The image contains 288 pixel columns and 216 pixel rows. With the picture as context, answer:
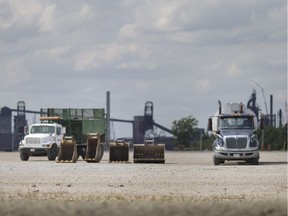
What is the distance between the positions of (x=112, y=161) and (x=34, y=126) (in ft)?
28.1

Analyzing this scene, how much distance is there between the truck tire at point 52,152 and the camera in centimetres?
5653

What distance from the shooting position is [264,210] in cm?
1238

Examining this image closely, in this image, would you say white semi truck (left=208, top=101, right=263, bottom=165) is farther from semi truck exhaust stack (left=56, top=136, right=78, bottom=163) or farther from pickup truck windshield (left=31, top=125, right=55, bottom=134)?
pickup truck windshield (left=31, top=125, right=55, bottom=134)

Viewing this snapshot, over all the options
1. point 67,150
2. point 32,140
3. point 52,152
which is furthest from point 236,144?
point 32,140

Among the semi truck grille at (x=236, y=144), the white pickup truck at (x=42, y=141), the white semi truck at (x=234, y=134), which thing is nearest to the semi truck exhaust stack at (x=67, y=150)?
the white pickup truck at (x=42, y=141)

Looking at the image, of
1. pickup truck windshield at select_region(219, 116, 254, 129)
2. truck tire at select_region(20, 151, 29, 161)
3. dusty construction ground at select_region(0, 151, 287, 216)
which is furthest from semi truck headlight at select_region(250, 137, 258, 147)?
truck tire at select_region(20, 151, 29, 161)

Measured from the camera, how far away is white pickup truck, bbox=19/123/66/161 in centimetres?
5669

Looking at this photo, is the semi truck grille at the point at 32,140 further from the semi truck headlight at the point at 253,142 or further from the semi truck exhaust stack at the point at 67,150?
the semi truck headlight at the point at 253,142

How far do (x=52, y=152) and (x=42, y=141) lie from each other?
953 millimetres

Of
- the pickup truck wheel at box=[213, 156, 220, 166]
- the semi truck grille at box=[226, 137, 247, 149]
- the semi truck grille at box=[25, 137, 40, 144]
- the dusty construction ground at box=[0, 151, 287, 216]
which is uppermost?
the semi truck grille at box=[25, 137, 40, 144]

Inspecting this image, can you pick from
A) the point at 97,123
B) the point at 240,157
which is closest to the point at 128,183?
the point at 240,157

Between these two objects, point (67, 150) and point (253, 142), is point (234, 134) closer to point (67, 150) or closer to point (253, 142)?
point (253, 142)

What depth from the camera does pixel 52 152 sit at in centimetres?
5694

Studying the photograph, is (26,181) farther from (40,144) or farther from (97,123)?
(97,123)
